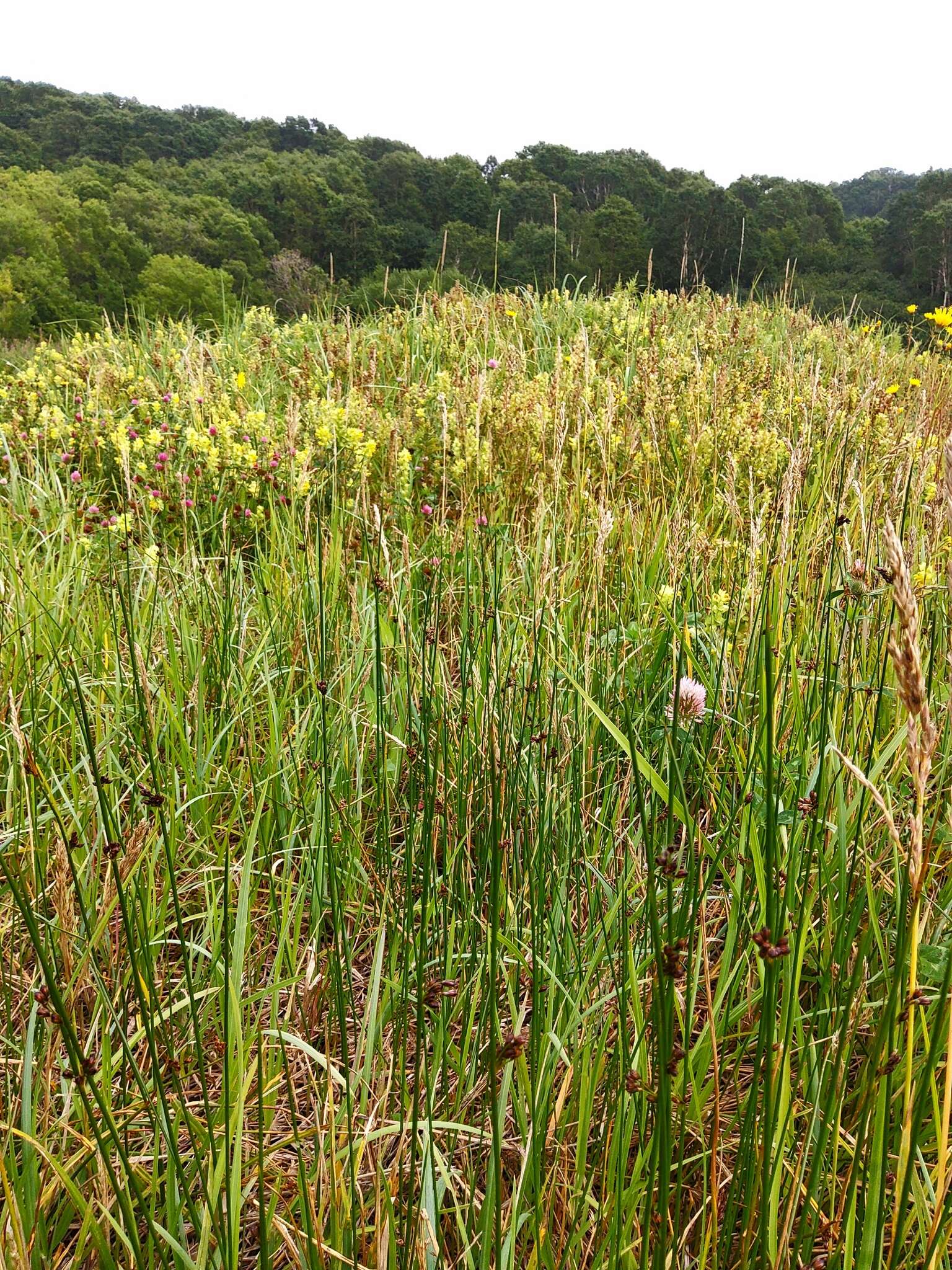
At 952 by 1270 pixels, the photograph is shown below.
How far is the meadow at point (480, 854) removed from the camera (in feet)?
2.93

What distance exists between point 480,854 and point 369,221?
23657 mm

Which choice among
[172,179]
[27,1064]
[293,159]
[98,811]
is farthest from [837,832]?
[172,179]

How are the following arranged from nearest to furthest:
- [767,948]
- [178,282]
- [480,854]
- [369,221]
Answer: [767,948], [480,854], [369,221], [178,282]

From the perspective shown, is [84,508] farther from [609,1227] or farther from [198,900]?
[609,1227]

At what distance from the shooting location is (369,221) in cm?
2194

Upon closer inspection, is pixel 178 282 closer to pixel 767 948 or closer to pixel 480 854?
pixel 480 854

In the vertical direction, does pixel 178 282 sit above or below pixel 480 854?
above

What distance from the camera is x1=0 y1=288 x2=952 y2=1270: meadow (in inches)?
35.1

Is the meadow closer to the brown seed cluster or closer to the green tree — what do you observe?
the brown seed cluster

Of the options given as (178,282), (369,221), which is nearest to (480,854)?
(369,221)

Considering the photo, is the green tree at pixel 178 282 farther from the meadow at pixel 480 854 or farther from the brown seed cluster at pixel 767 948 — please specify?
the brown seed cluster at pixel 767 948

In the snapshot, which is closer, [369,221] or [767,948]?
[767,948]

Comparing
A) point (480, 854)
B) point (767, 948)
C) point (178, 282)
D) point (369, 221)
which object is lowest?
point (480, 854)

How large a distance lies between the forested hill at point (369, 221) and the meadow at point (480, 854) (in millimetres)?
4058
